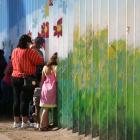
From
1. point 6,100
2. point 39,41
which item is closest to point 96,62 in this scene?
point 39,41

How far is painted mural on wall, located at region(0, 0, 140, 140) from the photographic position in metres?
7.89

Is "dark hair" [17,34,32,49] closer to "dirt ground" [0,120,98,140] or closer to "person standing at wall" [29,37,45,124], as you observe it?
"person standing at wall" [29,37,45,124]

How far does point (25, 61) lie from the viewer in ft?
38.0

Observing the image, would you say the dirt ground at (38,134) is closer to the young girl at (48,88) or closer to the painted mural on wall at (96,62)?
the painted mural on wall at (96,62)

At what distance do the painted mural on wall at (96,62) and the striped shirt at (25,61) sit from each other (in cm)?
36

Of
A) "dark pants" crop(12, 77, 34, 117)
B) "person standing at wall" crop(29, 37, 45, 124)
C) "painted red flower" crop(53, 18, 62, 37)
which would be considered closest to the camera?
"painted red flower" crop(53, 18, 62, 37)

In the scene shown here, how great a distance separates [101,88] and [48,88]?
2.36 metres

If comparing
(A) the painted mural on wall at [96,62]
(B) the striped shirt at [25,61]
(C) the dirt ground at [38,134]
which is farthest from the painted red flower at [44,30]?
(C) the dirt ground at [38,134]

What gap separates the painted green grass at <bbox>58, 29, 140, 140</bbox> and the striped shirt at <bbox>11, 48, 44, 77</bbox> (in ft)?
2.48

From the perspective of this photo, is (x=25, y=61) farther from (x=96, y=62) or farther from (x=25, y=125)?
(x=96, y=62)

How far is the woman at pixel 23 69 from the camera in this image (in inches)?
454

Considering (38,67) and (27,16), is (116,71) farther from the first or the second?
(27,16)

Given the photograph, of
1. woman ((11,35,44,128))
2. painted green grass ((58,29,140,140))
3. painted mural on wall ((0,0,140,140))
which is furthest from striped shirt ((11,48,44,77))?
painted green grass ((58,29,140,140))

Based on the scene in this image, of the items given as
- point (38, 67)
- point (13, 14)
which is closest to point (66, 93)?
point (38, 67)
